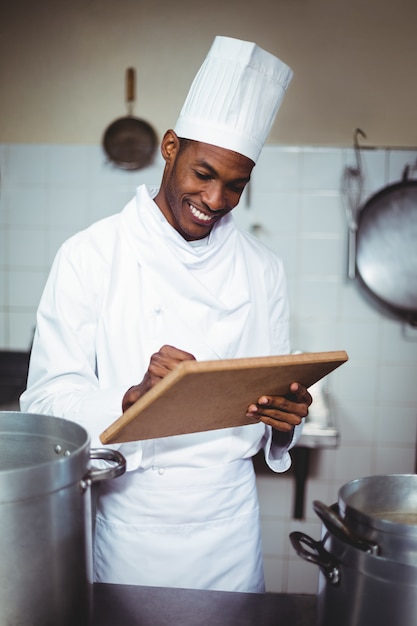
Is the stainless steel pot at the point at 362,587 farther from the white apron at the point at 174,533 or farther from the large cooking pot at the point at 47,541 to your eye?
the white apron at the point at 174,533

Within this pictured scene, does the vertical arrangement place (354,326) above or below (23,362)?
above

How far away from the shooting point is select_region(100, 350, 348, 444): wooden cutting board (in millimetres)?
835

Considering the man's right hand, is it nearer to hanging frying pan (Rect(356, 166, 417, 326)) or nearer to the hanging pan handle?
hanging frying pan (Rect(356, 166, 417, 326))

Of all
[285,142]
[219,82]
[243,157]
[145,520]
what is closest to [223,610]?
[145,520]

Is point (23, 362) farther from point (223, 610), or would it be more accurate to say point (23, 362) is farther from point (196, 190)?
point (223, 610)

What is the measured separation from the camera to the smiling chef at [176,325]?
4.42 ft

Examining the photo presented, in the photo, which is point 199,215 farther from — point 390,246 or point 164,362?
point 390,246

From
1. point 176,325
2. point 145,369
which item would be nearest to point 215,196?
point 176,325

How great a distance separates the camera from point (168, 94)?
8.53ft

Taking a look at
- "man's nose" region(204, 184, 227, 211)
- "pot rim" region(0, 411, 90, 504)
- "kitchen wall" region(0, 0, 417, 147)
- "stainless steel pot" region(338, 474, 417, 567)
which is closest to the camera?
"pot rim" region(0, 411, 90, 504)

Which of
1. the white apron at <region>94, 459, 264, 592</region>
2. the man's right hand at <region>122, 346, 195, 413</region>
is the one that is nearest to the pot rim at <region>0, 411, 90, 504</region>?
the man's right hand at <region>122, 346, 195, 413</region>

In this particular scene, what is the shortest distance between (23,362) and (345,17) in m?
1.96

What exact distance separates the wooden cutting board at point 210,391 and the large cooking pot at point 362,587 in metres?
0.25

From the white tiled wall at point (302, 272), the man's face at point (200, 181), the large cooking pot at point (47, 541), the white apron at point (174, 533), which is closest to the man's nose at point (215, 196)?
the man's face at point (200, 181)
